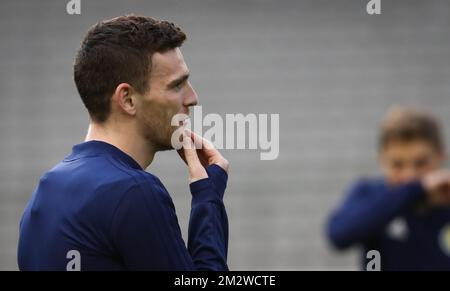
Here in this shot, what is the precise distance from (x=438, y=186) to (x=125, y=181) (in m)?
1.00

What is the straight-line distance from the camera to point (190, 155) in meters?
2.23

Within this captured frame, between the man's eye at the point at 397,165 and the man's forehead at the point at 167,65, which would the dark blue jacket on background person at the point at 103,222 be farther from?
the man's eye at the point at 397,165

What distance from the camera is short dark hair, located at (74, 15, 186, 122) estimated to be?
2076 mm

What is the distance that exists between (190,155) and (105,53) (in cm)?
37

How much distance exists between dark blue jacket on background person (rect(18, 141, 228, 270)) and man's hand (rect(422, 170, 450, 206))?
0.74 metres

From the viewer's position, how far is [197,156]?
89.4 inches

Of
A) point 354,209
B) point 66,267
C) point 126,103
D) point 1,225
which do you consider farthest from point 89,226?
point 1,225

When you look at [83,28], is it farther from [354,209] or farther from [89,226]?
[89,226]

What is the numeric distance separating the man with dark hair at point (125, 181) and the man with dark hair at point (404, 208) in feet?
1.83

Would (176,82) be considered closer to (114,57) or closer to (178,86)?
(178,86)

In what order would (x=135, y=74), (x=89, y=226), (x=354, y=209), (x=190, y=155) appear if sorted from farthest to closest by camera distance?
(x=354, y=209)
(x=190, y=155)
(x=135, y=74)
(x=89, y=226)
